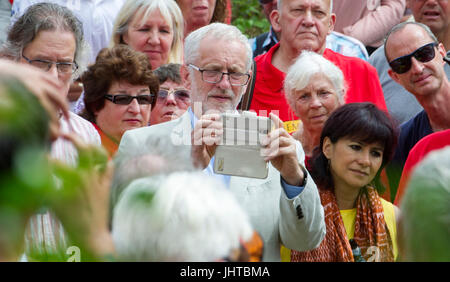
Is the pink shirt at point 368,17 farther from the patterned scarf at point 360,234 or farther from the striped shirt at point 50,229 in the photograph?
the striped shirt at point 50,229

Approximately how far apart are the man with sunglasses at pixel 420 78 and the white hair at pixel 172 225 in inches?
122

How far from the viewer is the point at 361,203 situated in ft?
12.6

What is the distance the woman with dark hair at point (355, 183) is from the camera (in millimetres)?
3684

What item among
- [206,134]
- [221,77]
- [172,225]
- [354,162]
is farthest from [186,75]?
[172,225]

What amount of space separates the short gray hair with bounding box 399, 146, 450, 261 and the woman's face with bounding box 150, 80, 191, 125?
3278 millimetres

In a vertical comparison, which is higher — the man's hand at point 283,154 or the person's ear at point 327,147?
the person's ear at point 327,147

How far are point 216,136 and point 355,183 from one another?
1.03m

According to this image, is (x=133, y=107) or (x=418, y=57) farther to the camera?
(x=418, y=57)

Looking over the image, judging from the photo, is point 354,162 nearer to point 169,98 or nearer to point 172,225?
point 169,98

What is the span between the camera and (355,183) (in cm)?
383

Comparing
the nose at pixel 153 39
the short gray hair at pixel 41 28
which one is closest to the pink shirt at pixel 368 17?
the nose at pixel 153 39
